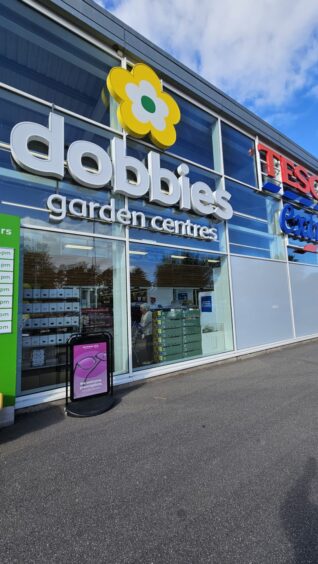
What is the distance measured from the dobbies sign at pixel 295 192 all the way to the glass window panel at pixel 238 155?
0.49 meters

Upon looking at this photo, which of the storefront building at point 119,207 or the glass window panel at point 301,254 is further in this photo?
the glass window panel at point 301,254

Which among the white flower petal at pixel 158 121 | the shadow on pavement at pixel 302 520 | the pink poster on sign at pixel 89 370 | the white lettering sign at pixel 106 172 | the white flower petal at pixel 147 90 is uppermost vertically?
the white flower petal at pixel 147 90

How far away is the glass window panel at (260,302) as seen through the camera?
837 centimetres

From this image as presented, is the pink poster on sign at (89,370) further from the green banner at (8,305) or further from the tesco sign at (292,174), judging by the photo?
the tesco sign at (292,174)

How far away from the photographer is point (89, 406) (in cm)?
470

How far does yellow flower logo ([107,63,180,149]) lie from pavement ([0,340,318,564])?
5.83 m

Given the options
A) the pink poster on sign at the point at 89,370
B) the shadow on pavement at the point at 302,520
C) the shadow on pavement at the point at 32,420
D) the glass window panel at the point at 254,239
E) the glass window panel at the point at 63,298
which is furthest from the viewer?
the glass window panel at the point at 254,239

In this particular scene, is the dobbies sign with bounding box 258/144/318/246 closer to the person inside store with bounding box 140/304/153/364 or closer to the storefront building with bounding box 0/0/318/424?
the storefront building with bounding box 0/0/318/424

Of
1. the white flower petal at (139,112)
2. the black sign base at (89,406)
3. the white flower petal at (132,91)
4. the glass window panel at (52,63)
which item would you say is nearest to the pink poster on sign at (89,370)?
the black sign base at (89,406)

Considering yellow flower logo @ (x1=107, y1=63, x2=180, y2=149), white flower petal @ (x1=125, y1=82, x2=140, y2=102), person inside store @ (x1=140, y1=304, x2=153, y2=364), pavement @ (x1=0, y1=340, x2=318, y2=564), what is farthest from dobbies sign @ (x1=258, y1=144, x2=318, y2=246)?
pavement @ (x1=0, y1=340, x2=318, y2=564)

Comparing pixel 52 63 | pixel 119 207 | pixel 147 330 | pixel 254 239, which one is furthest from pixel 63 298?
pixel 254 239

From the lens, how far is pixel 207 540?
6.68ft

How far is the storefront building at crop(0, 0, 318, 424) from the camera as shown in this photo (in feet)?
17.2

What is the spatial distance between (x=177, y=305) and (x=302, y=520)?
536 cm
